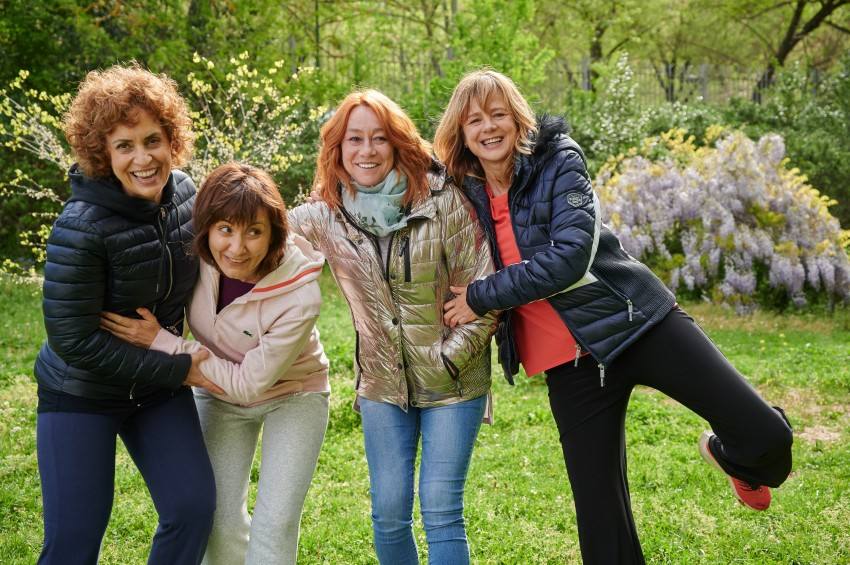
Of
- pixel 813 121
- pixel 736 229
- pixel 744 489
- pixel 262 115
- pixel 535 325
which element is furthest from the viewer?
pixel 813 121

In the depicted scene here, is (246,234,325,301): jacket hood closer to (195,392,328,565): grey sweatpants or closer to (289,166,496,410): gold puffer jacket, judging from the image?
(289,166,496,410): gold puffer jacket

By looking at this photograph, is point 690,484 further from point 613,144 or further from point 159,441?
point 613,144

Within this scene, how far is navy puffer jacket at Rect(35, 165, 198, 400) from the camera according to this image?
2.82 meters

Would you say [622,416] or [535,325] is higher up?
[535,325]

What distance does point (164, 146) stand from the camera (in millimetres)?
3018

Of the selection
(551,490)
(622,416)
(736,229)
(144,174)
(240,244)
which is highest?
(144,174)

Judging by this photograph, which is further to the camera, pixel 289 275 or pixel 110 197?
pixel 289 275

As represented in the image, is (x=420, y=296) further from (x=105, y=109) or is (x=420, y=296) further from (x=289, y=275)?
(x=105, y=109)

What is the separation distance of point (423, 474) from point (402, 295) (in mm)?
649

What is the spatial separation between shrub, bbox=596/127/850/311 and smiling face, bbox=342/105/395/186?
6.73 meters

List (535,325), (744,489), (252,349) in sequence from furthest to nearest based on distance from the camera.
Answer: (744,489) → (535,325) → (252,349)

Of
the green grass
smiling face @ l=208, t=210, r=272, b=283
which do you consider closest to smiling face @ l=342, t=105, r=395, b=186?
smiling face @ l=208, t=210, r=272, b=283

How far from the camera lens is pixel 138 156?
2.93 metres

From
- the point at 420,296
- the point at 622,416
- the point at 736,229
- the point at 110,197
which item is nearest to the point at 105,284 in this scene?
the point at 110,197
